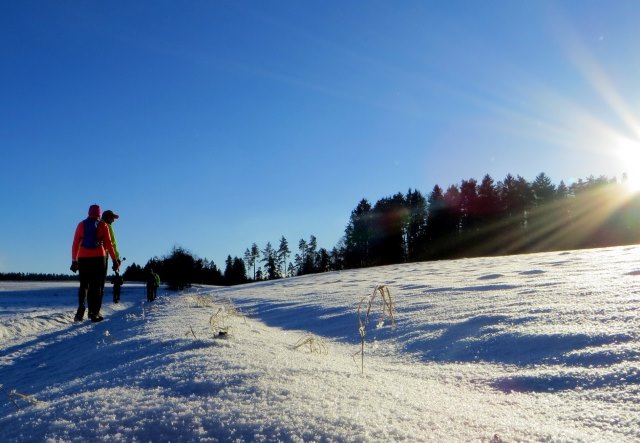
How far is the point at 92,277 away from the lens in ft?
21.3

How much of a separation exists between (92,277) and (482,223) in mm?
49179

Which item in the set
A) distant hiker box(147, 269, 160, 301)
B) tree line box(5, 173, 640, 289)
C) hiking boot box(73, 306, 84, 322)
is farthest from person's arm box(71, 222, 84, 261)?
tree line box(5, 173, 640, 289)

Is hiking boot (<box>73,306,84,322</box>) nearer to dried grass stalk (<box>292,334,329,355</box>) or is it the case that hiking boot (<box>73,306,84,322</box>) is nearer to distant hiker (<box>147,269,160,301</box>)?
dried grass stalk (<box>292,334,329,355</box>)

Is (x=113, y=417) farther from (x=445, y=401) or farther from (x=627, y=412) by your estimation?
(x=627, y=412)

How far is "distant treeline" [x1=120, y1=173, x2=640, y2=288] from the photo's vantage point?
3989cm

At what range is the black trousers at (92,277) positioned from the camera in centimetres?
646

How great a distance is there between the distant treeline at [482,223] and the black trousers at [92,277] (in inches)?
1112

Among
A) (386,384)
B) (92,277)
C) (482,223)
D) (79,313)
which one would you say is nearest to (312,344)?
(386,384)

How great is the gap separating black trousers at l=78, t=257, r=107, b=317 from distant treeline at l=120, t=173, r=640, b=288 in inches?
1112

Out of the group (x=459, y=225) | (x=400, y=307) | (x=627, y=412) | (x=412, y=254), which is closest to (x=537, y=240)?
(x=459, y=225)

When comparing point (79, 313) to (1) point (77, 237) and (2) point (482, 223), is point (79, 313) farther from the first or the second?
(2) point (482, 223)

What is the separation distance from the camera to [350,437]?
1.10m

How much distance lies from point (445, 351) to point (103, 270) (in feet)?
18.4

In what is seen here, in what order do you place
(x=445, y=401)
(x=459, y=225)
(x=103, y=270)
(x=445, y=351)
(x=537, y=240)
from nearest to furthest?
(x=445, y=401) < (x=445, y=351) < (x=103, y=270) < (x=537, y=240) < (x=459, y=225)
